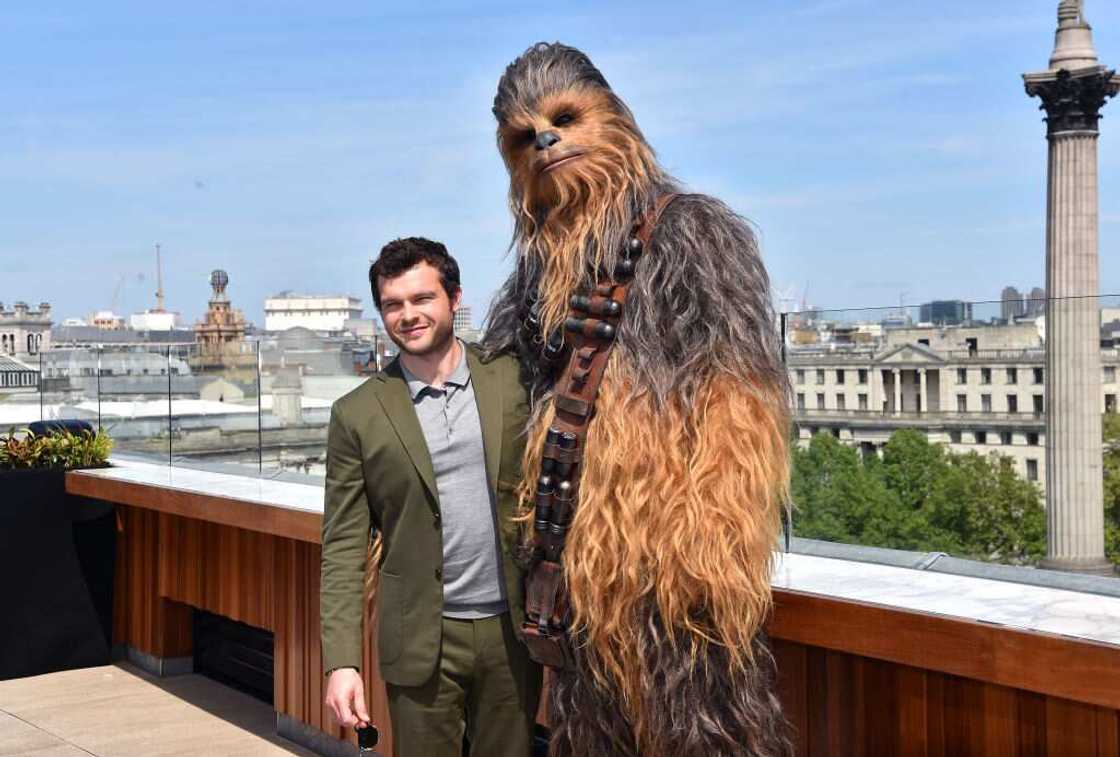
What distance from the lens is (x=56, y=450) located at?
6.16m

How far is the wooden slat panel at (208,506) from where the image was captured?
169 inches

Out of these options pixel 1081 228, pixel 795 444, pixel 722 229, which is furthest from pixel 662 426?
pixel 1081 228

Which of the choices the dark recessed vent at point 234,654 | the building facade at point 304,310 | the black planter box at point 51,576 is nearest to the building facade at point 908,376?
the dark recessed vent at point 234,654

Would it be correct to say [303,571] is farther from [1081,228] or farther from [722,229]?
[1081,228]

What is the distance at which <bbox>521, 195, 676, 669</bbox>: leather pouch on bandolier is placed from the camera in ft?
7.75

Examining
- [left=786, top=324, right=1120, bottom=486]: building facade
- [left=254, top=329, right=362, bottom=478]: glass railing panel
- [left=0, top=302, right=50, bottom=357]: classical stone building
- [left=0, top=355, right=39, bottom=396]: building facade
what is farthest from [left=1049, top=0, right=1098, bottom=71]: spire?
[left=0, top=302, right=50, bottom=357]: classical stone building

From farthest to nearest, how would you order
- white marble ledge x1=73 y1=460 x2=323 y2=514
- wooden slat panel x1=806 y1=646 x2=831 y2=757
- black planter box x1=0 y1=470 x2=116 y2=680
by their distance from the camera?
1. black planter box x1=0 y1=470 x2=116 y2=680
2. white marble ledge x1=73 y1=460 x2=323 y2=514
3. wooden slat panel x1=806 y1=646 x2=831 y2=757

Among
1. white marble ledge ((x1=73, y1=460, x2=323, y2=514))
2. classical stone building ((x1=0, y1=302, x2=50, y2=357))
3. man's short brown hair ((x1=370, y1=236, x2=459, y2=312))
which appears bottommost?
white marble ledge ((x1=73, y1=460, x2=323, y2=514))

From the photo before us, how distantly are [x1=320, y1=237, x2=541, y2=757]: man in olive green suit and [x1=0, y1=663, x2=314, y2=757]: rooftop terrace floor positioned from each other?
2.60m

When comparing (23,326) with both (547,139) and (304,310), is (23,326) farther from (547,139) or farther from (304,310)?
(547,139)

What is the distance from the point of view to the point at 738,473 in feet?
7.41

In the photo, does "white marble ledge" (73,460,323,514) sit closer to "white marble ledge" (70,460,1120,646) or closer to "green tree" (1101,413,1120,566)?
"white marble ledge" (70,460,1120,646)

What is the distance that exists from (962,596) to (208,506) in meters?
3.03

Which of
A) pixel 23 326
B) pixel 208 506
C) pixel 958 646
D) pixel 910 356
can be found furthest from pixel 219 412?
pixel 23 326
